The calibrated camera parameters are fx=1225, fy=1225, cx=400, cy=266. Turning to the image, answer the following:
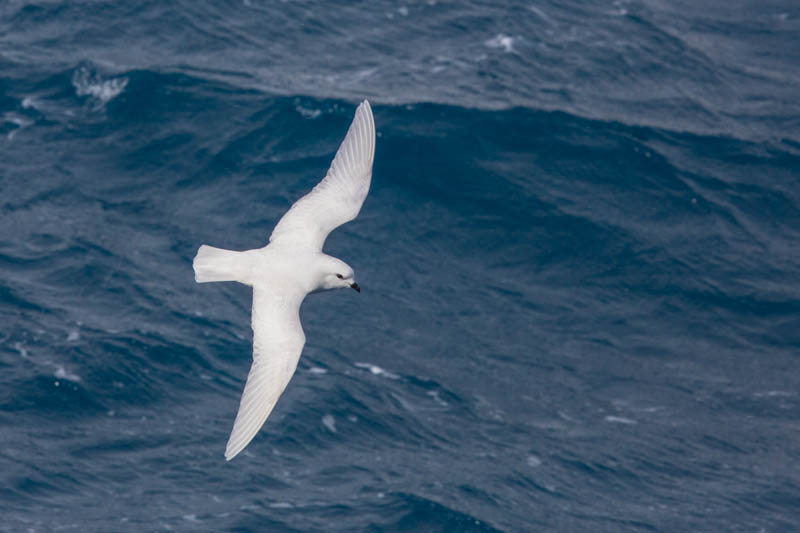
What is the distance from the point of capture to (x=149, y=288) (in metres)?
19.2

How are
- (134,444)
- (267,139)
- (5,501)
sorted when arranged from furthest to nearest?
(267,139)
(134,444)
(5,501)

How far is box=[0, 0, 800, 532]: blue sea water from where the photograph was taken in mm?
16891

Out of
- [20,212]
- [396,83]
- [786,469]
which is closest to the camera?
[786,469]

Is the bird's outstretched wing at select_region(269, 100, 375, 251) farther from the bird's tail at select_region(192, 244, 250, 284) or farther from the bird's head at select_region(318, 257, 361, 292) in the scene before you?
the bird's tail at select_region(192, 244, 250, 284)

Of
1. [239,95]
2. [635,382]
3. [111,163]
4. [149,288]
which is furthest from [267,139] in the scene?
[635,382]

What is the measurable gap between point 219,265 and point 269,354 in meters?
1.18

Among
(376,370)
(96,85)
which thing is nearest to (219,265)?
→ (376,370)

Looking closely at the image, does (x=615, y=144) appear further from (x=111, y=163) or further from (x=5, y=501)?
(x=5, y=501)

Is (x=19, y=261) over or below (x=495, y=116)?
below

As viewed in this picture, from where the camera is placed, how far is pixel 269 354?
509 inches

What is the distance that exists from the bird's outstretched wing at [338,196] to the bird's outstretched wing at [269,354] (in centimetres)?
124

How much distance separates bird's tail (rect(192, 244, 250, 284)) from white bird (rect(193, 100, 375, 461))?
11 millimetres

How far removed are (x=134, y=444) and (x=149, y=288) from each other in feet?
10.9

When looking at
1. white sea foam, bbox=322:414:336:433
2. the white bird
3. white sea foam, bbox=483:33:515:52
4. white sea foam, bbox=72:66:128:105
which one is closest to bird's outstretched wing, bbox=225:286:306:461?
the white bird
